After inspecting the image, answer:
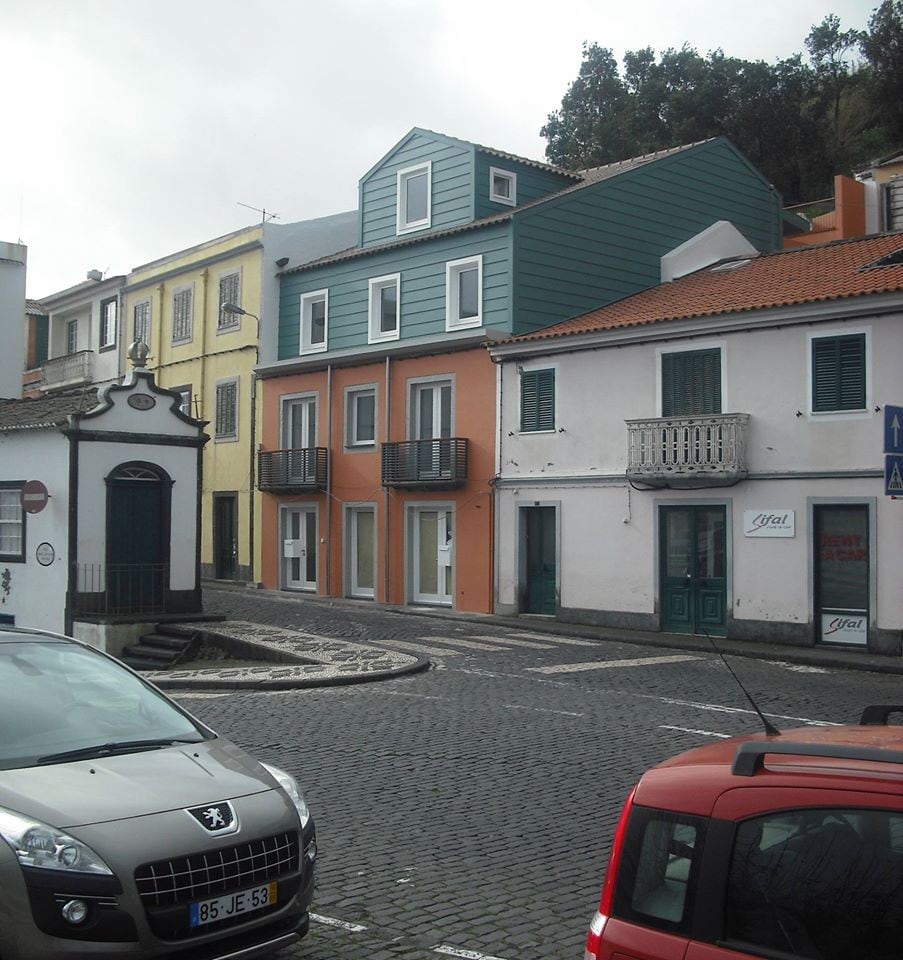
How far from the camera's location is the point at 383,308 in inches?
1141

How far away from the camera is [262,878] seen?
5.00 m

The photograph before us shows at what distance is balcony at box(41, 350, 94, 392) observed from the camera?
130 ft

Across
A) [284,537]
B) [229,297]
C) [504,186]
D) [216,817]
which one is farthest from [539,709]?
[229,297]

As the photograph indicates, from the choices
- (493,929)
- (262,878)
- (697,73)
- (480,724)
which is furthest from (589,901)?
(697,73)

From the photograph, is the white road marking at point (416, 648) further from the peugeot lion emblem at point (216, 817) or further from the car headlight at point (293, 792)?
the peugeot lion emblem at point (216, 817)

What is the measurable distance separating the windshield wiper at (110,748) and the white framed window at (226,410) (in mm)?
27531

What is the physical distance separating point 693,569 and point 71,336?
1124 inches

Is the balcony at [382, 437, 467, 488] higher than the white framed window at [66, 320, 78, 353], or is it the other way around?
the white framed window at [66, 320, 78, 353]

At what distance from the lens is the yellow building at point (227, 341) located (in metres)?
31.9

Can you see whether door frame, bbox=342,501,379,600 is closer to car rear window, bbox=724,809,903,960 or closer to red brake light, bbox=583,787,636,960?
red brake light, bbox=583,787,636,960

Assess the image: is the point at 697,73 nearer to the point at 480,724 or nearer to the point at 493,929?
the point at 480,724

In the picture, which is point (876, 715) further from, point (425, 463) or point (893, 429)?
point (425, 463)

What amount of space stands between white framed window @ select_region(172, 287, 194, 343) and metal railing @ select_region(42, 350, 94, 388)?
5330mm

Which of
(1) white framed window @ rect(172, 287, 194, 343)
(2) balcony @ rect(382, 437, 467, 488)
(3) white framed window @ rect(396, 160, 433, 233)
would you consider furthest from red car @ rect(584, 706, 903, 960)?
(1) white framed window @ rect(172, 287, 194, 343)
